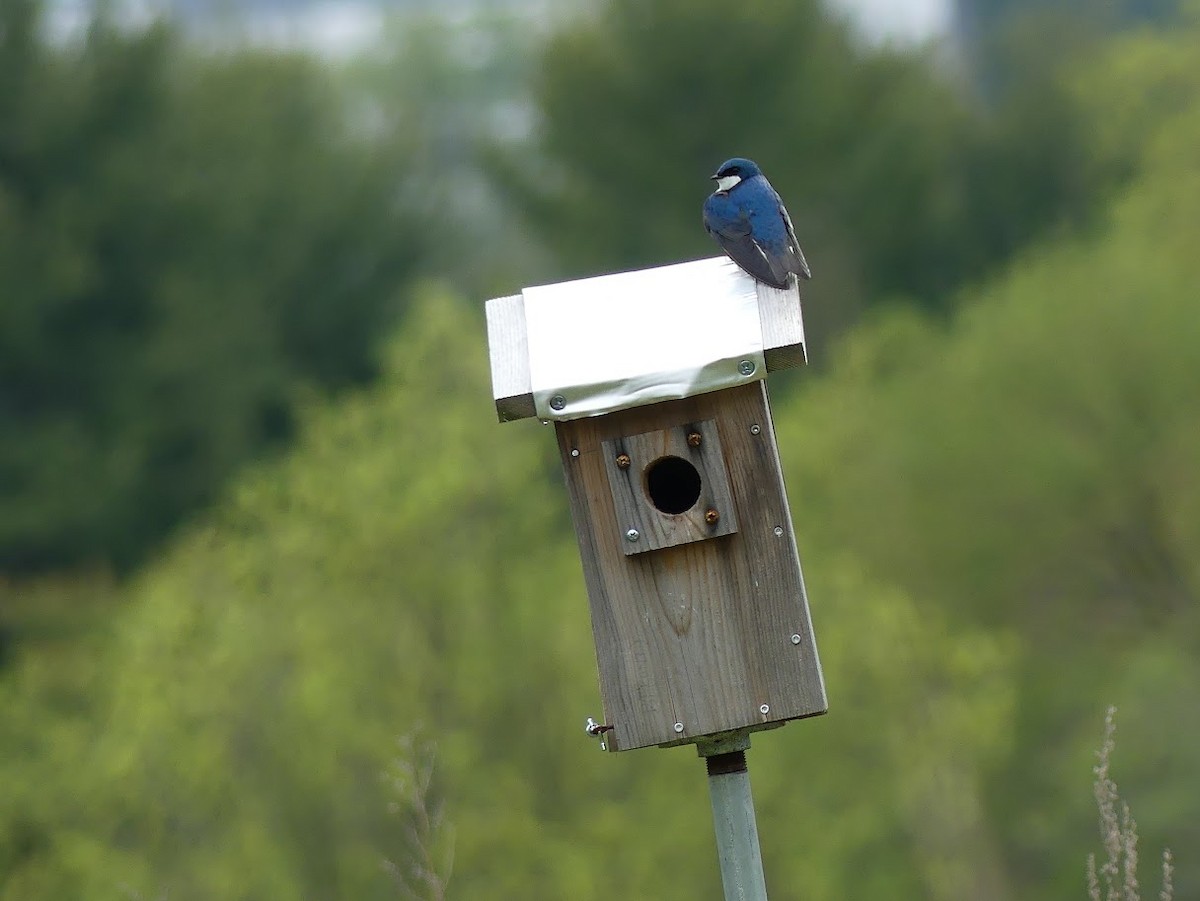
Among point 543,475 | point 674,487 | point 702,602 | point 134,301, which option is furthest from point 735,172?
point 134,301

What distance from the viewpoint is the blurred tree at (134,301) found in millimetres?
16969

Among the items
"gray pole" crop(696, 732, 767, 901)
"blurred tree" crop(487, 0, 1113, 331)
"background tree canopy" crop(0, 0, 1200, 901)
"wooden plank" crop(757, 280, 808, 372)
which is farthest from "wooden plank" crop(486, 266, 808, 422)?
"blurred tree" crop(487, 0, 1113, 331)

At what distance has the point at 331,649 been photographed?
14.1 m

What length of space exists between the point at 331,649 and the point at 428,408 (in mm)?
2680

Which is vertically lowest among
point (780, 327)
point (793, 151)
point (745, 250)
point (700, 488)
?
point (700, 488)

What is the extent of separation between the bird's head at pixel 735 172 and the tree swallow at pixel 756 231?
130 mm

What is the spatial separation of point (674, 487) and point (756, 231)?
52 cm

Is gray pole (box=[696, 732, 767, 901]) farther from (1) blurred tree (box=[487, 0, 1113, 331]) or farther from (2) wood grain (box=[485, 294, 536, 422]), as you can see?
(1) blurred tree (box=[487, 0, 1113, 331])

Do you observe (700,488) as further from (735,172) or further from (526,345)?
(735,172)

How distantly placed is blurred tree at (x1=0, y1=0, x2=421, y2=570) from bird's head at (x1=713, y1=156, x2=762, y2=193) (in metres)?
13.1

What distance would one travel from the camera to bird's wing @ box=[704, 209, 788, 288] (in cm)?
327

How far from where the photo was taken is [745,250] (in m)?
3.36

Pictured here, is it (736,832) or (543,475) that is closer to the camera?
(736,832)

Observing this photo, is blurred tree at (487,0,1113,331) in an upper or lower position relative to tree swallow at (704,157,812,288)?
upper
